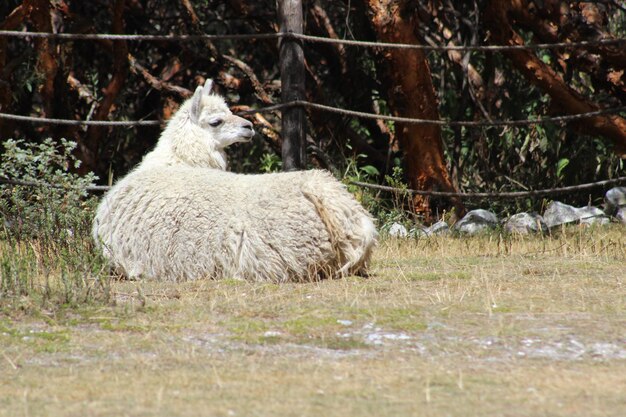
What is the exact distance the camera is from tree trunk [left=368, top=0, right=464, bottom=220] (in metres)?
9.80

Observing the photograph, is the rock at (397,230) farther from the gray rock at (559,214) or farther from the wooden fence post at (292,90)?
the gray rock at (559,214)

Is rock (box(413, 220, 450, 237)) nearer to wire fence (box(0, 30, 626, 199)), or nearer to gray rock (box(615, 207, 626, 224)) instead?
wire fence (box(0, 30, 626, 199))

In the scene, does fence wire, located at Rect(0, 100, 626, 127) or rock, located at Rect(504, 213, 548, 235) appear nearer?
fence wire, located at Rect(0, 100, 626, 127)

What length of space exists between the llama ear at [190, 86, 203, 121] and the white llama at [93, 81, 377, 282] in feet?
2.91

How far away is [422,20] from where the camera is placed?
10820 mm

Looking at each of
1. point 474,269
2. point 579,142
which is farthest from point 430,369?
point 579,142

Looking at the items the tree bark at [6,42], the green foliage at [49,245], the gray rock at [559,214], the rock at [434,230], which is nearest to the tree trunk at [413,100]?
the rock at [434,230]

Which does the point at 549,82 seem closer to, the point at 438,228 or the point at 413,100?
the point at 413,100

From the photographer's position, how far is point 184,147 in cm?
761

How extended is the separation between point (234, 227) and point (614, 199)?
17.0 ft

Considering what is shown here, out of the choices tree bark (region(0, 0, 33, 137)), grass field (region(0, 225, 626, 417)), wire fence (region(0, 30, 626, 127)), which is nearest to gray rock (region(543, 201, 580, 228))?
A: wire fence (region(0, 30, 626, 127))

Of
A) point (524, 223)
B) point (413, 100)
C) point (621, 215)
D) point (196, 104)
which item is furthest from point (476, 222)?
point (196, 104)

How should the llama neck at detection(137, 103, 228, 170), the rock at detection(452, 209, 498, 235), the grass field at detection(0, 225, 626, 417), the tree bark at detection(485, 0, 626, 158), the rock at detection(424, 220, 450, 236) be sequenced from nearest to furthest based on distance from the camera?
the grass field at detection(0, 225, 626, 417), the llama neck at detection(137, 103, 228, 170), the rock at detection(424, 220, 450, 236), the rock at detection(452, 209, 498, 235), the tree bark at detection(485, 0, 626, 158)

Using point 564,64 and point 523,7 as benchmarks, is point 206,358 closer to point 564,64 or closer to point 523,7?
point 523,7
